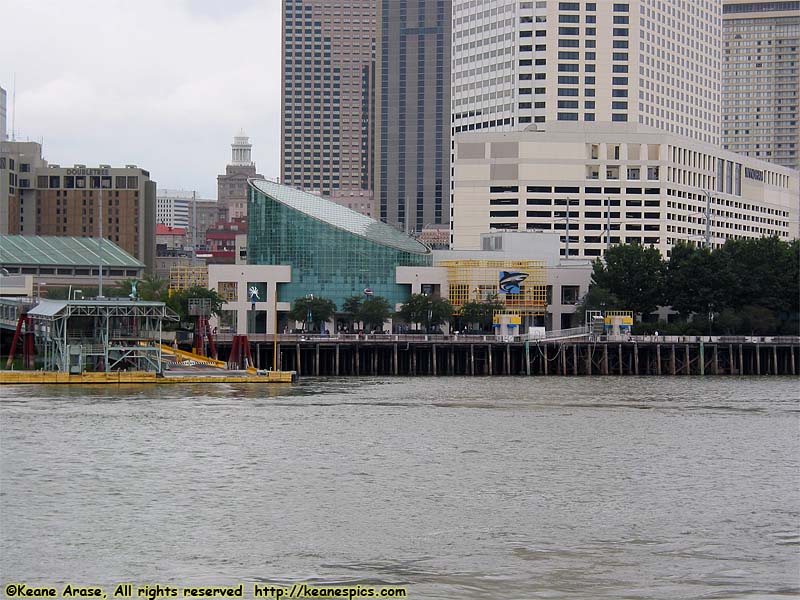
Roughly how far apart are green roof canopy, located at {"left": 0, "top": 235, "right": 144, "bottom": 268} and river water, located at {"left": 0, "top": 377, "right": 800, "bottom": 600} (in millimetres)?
103921

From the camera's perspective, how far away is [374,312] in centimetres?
14362

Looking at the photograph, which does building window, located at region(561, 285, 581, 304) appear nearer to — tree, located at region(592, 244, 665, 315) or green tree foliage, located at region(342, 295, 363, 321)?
tree, located at region(592, 244, 665, 315)

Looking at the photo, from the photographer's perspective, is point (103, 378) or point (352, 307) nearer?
point (103, 378)

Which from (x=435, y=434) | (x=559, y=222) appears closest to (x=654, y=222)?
(x=559, y=222)

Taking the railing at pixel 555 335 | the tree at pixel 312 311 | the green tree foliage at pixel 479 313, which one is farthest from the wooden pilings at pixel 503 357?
the tree at pixel 312 311

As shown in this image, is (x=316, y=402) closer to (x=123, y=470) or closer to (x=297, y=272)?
(x=123, y=470)

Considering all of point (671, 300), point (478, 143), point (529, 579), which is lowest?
point (529, 579)

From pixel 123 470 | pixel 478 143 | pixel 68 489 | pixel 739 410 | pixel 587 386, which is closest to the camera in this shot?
pixel 68 489

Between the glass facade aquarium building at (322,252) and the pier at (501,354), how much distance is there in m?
25.7

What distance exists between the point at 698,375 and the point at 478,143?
7221 centimetres

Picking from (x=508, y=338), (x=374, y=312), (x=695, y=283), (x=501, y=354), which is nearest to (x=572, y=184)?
(x=695, y=283)

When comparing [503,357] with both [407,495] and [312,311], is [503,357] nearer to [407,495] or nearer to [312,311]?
[312,311]

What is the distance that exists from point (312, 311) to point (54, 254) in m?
59.3

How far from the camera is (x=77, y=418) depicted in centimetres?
7394
